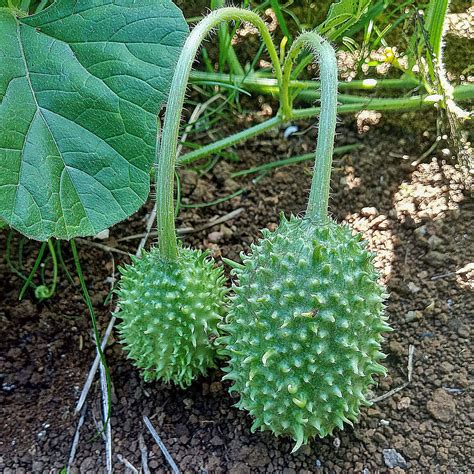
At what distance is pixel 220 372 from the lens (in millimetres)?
2139

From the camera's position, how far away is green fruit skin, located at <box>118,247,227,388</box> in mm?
1832

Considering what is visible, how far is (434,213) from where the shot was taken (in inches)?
95.7

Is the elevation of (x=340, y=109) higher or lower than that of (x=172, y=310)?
higher

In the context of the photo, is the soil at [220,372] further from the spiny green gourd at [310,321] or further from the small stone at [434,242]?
the spiny green gourd at [310,321]

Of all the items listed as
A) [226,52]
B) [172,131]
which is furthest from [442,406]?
[226,52]

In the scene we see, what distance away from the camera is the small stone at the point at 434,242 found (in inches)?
92.1

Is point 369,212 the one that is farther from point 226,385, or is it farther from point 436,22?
point 226,385

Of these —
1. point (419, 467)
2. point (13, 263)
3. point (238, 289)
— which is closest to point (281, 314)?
point (238, 289)

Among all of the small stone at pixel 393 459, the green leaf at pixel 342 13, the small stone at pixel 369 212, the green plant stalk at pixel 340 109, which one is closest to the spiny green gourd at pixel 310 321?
the small stone at pixel 393 459

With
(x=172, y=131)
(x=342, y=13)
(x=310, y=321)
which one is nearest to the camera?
(x=310, y=321)

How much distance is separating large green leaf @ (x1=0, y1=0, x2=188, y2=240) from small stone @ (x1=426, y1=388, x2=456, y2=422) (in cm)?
106

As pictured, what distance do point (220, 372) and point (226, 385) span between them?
55 millimetres

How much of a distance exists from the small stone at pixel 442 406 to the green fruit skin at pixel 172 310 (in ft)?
2.25

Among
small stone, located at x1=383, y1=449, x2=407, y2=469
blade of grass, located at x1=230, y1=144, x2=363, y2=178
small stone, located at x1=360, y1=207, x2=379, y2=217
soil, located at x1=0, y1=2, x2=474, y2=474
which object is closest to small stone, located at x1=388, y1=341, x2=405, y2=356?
soil, located at x1=0, y1=2, x2=474, y2=474
